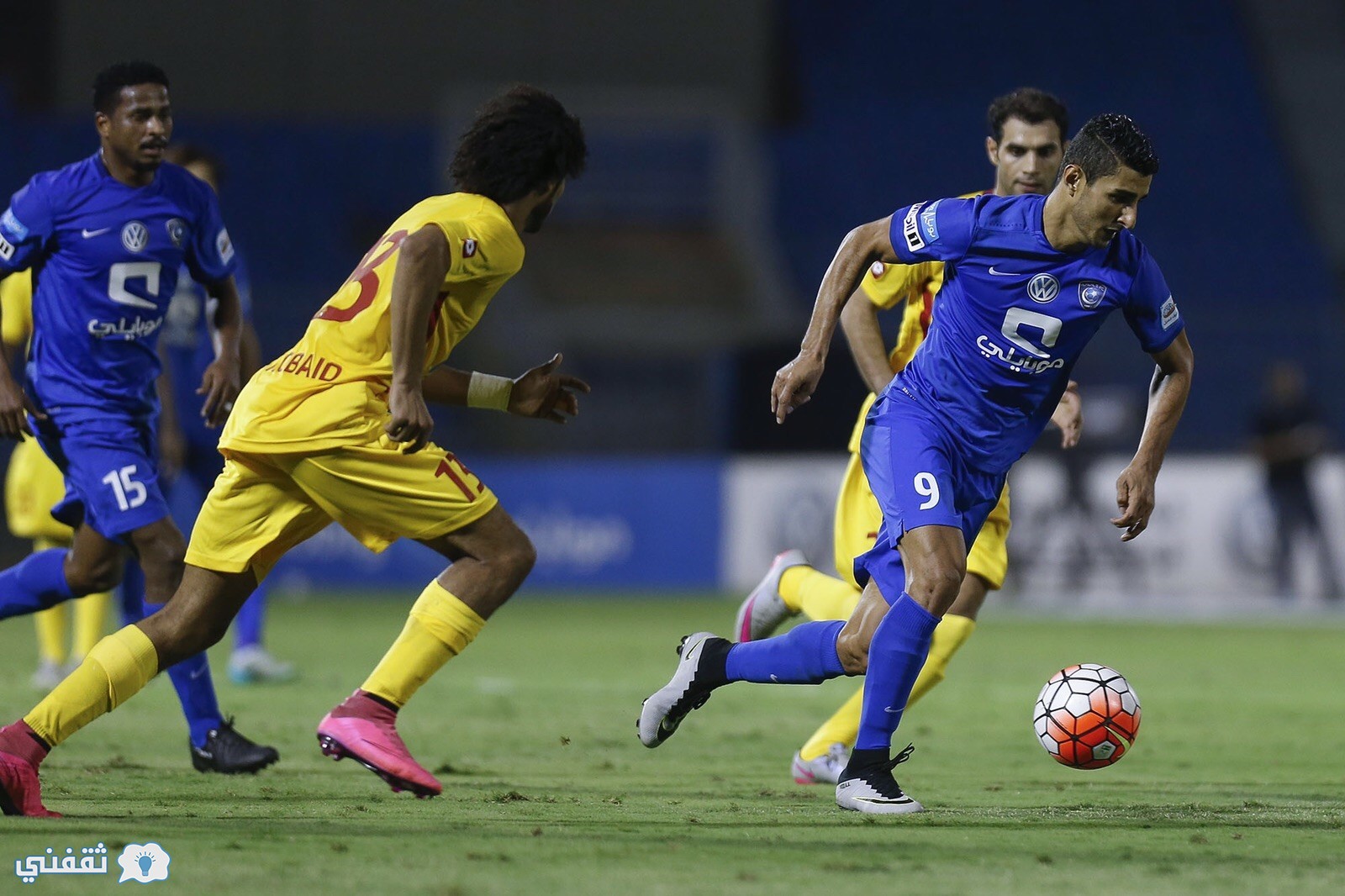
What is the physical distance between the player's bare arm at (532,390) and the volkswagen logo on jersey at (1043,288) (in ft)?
4.48

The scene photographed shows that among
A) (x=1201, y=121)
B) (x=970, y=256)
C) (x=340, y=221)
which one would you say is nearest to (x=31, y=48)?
(x=340, y=221)

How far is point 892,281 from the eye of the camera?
617cm

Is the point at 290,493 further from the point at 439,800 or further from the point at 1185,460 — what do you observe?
the point at 1185,460

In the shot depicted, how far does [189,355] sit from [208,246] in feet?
10.4

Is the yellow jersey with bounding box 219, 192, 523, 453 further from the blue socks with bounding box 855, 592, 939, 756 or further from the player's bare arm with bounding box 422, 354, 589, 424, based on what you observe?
the blue socks with bounding box 855, 592, 939, 756

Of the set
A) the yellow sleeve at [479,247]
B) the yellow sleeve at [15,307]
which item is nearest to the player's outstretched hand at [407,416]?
the yellow sleeve at [479,247]

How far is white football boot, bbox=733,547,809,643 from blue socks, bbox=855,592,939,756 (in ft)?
4.02

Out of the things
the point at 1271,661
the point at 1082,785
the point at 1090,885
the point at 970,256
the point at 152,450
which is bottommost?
the point at 1271,661

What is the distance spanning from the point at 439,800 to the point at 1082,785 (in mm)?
2182

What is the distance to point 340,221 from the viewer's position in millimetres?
26812

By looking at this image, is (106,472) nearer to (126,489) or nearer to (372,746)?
(126,489)

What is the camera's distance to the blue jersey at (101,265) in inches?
234

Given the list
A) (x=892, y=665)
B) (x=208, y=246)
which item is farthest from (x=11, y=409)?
(x=892, y=665)

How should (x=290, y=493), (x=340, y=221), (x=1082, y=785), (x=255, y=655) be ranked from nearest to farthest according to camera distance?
(x=290, y=493) < (x=1082, y=785) < (x=255, y=655) < (x=340, y=221)
